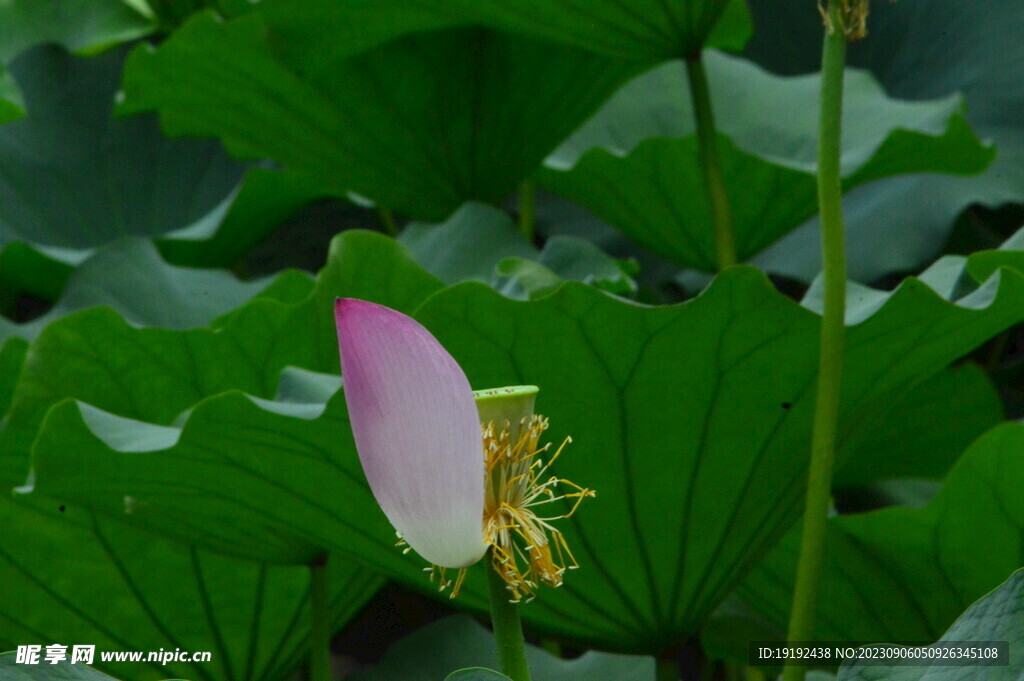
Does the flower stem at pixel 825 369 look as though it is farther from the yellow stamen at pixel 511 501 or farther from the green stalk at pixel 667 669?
the yellow stamen at pixel 511 501

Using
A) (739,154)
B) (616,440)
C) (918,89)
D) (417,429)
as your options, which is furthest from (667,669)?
(918,89)

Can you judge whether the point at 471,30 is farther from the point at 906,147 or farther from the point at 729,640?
the point at 729,640

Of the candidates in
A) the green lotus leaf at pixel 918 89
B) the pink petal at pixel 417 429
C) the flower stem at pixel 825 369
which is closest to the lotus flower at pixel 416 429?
the pink petal at pixel 417 429

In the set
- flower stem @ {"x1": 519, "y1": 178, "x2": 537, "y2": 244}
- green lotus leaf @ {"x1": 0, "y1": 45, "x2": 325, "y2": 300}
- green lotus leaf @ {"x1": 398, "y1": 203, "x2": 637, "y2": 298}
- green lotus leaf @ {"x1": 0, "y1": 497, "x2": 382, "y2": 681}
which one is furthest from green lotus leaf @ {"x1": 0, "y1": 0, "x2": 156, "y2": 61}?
green lotus leaf @ {"x1": 0, "y1": 497, "x2": 382, "y2": 681}

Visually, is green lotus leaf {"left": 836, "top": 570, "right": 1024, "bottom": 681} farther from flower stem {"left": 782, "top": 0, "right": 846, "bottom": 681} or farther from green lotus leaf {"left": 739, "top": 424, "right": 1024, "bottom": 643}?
green lotus leaf {"left": 739, "top": 424, "right": 1024, "bottom": 643}

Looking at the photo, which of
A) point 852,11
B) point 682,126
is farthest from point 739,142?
point 852,11

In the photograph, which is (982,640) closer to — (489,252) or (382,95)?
(489,252)
